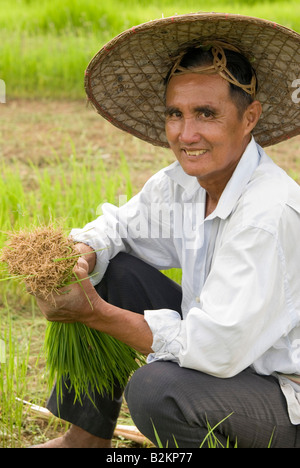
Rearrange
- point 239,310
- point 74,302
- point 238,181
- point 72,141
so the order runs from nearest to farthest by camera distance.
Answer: point 239,310, point 74,302, point 238,181, point 72,141

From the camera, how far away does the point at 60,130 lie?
550 centimetres

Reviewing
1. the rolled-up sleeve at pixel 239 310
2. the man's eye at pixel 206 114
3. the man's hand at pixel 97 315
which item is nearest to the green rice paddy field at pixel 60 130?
the man's hand at pixel 97 315

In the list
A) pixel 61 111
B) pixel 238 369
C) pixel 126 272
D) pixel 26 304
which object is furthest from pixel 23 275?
pixel 61 111

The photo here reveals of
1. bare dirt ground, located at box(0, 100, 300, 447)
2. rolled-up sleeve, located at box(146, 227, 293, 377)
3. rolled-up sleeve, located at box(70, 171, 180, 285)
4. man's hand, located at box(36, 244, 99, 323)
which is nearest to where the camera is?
rolled-up sleeve, located at box(146, 227, 293, 377)

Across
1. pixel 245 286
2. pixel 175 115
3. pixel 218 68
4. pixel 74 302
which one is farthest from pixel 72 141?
pixel 245 286

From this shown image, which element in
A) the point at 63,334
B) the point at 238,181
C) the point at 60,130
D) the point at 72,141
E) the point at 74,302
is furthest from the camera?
the point at 60,130

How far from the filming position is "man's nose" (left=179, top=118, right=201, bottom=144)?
6.64 ft

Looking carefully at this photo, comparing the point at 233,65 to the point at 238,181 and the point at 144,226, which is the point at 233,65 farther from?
the point at 144,226

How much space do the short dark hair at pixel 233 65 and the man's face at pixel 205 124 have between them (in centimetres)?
3

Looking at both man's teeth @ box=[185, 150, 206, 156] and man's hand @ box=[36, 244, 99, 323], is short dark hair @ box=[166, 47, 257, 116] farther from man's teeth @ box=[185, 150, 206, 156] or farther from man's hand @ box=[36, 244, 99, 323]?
man's hand @ box=[36, 244, 99, 323]

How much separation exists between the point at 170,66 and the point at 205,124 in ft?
1.11

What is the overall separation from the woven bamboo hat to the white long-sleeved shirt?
254mm

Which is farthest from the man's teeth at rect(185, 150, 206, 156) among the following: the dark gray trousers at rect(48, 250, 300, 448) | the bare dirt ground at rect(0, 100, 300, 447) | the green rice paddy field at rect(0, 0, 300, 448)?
the bare dirt ground at rect(0, 100, 300, 447)

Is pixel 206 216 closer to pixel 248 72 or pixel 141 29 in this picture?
pixel 248 72
